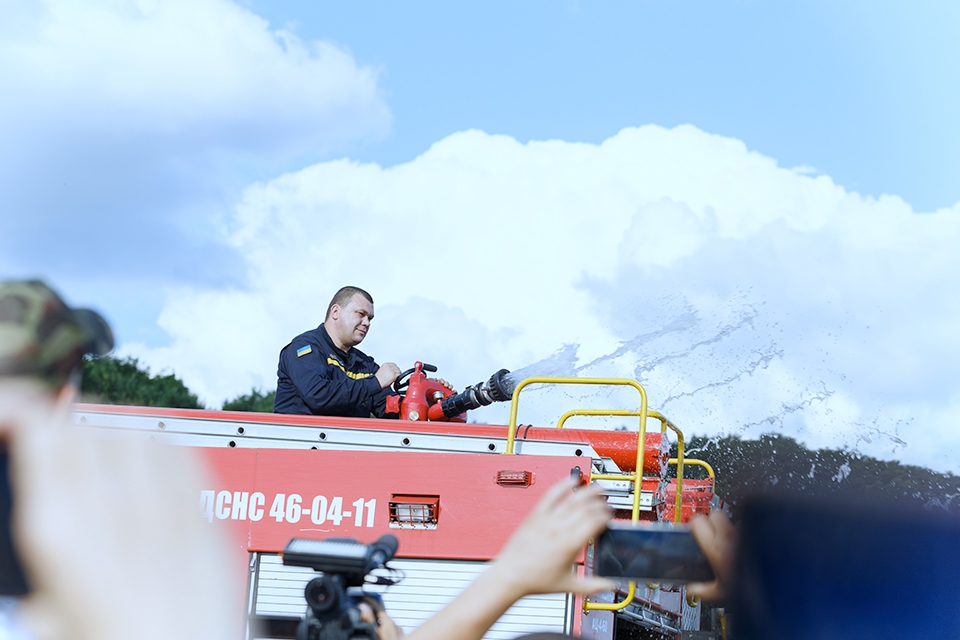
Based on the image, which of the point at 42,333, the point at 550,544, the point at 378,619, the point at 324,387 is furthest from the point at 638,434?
the point at 42,333

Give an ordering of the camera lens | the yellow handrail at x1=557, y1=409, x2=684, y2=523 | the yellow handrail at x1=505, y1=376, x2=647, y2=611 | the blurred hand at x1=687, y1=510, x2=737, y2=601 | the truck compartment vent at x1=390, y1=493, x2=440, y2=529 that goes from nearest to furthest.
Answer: the blurred hand at x1=687, y1=510, x2=737, y2=601, the camera lens, the yellow handrail at x1=505, y1=376, x2=647, y2=611, the truck compartment vent at x1=390, y1=493, x2=440, y2=529, the yellow handrail at x1=557, y1=409, x2=684, y2=523

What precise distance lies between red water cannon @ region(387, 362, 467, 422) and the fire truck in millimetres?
524

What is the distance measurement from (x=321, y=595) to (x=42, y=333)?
665 mm

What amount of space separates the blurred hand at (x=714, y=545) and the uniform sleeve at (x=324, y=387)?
475cm

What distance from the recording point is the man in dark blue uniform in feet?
19.1

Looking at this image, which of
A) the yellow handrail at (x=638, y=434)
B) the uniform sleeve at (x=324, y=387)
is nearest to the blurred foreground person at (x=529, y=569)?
the yellow handrail at (x=638, y=434)

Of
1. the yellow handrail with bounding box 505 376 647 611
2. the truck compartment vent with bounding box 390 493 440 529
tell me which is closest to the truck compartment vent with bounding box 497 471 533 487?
the yellow handrail with bounding box 505 376 647 611

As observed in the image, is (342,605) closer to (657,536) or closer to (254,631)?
(254,631)

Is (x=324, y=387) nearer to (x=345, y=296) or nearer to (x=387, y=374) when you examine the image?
(x=387, y=374)

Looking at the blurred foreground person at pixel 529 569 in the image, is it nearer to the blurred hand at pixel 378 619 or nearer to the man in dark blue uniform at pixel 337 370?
the blurred hand at pixel 378 619

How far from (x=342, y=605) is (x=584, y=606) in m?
3.53

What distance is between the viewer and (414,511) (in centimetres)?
478

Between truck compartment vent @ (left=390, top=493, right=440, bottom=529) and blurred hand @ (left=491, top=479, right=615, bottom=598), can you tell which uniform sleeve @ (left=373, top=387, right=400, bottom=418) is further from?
blurred hand @ (left=491, top=479, right=615, bottom=598)

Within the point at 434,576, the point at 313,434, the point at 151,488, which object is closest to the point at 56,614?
the point at 151,488
